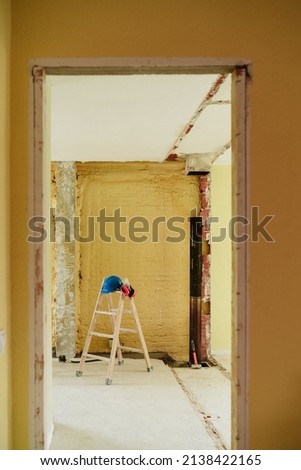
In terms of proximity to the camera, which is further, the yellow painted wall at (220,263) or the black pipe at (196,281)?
the yellow painted wall at (220,263)

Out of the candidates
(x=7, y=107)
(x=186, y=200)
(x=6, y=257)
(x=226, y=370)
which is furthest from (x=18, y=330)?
(x=186, y=200)

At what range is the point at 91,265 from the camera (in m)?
6.20

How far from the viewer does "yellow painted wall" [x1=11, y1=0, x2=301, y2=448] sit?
2.36m

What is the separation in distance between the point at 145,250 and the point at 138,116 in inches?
101

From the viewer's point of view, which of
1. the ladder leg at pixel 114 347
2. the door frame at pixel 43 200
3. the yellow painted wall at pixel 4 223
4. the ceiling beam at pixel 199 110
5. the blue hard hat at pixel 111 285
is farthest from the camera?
the blue hard hat at pixel 111 285

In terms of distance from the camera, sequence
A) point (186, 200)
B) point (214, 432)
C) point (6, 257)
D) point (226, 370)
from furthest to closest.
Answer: point (186, 200)
point (226, 370)
point (214, 432)
point (6, 257)

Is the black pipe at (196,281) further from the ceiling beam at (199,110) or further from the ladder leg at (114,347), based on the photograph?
the ladder leg at (114,347)

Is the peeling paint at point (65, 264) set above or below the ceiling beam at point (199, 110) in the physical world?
below

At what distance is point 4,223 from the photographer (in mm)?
2268

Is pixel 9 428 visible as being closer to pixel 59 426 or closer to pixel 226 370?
pixel 59 426

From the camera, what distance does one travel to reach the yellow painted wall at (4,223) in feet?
7.29

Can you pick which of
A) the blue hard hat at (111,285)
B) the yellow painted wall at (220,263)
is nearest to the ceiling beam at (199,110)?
the yellow painted wall at (220,263)

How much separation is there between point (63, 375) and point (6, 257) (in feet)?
10.3

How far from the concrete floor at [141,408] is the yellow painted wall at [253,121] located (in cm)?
95
